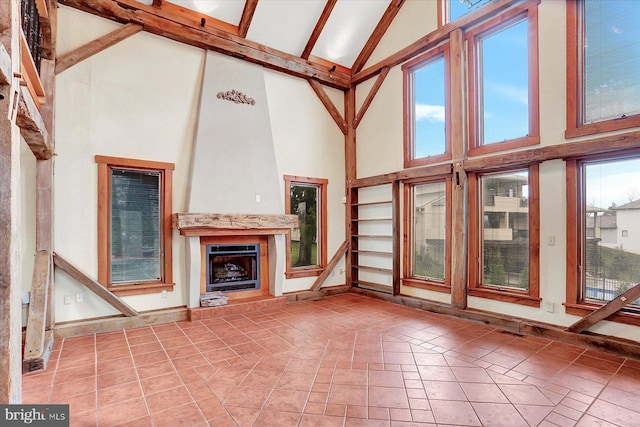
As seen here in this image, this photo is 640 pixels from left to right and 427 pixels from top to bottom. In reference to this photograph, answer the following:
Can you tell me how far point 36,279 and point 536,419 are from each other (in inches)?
197

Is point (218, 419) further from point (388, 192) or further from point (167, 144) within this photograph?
point (388, 192)

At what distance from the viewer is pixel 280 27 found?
18.9 feet

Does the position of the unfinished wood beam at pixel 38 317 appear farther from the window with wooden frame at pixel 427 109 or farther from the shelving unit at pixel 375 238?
the window with wooden frame at pixel 427 109

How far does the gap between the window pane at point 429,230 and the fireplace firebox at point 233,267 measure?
2.89m

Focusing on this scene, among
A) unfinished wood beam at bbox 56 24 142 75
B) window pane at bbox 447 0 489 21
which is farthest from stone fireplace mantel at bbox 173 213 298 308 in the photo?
window pane at bbox 447 0 489 21

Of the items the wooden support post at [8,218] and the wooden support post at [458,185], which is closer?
the wooden support post at [8,218]

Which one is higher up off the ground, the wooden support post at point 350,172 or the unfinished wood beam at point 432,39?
the unfinished wood beam at point 432,39

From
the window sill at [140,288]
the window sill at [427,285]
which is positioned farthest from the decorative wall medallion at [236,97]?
the window sill at [427,285]

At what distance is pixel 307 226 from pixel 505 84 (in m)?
4.08

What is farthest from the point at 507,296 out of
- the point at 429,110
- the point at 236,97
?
the point at 236,97

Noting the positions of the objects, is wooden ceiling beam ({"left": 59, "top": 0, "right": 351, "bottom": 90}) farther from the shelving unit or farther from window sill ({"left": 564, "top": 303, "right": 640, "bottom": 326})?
window sill ({"left": 564, "top": 303, "right": 640, "bottom": 326})

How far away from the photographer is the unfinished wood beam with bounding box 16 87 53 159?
2.41 meters

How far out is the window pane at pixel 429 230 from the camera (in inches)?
215

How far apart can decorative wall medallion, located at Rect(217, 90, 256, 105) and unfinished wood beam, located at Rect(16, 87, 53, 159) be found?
2488 millimetres
